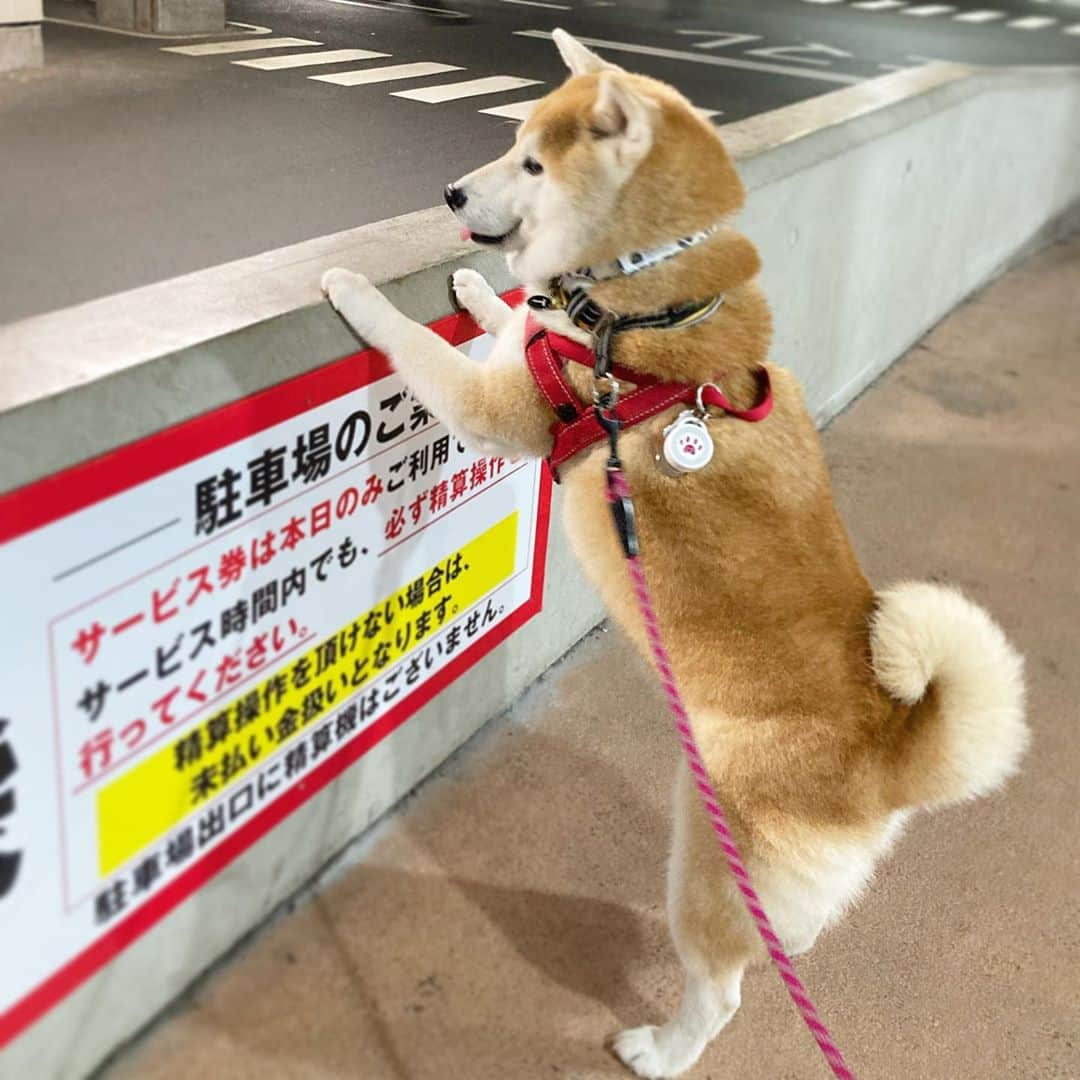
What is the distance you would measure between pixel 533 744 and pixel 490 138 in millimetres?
1784

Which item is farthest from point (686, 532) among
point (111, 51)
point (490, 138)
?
point (111, 51)

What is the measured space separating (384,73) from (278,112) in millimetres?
920

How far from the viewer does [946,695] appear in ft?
4.83

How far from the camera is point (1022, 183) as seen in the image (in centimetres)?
587

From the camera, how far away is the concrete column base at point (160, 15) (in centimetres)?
408

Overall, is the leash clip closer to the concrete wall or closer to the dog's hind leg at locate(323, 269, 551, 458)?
the dog's hind leg at locate(323, 269, 551, 458)

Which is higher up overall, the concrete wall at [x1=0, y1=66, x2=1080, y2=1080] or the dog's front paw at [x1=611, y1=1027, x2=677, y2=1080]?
the concrete wall at [x1=0, y1=66, x2=1080, y2=1080]

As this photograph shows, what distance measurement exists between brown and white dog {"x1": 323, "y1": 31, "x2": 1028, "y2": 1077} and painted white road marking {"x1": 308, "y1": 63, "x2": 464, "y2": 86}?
228cm

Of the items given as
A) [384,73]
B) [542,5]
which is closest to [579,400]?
[384,73]

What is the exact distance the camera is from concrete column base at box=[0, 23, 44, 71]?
3418 millimetres

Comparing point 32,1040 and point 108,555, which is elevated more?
point 108,555

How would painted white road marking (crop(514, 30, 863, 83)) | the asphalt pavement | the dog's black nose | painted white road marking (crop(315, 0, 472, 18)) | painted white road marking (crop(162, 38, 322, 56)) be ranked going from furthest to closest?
painted white road marking (crop(315, 0, 472, 18))
painted white road marking (crop(514, 30, 863, 83))
painted white road marking (crop(162, 38, 322, 56))
the asphalt pavement
the dog's black nose

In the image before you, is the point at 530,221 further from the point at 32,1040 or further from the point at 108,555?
the point at 32,1040

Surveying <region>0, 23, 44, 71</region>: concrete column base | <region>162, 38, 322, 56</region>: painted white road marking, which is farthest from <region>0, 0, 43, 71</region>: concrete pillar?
<region>162, 38, 322, 56</region>: painted white road marking
